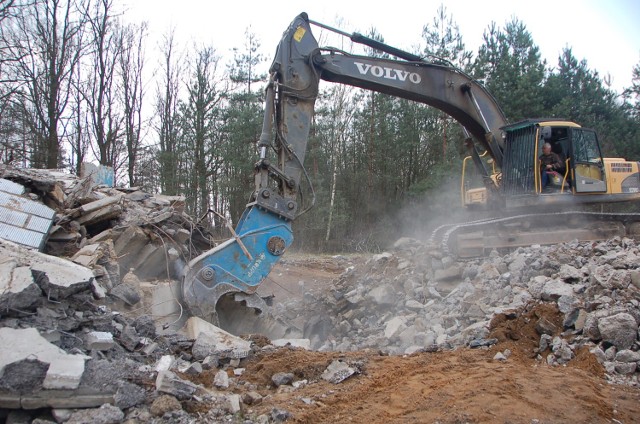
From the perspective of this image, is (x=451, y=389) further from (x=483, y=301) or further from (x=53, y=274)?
(x=53, y=274)

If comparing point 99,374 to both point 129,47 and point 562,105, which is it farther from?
point 129,47

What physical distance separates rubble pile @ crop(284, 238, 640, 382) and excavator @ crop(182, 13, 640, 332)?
90 centimetres

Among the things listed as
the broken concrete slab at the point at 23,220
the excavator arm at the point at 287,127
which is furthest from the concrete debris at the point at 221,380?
the broken concrete slab at the point at 23,220

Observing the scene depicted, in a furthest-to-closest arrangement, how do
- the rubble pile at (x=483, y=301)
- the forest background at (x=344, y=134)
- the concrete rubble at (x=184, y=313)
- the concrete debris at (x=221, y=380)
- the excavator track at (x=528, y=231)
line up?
the forest background at (x=344, y=134) < the excavator track at (x=528, y=231) < the rubble pile at (x=483, y=301) < the concrete debris at (x=221, y=380) < the concrete rubble at (x=184, y=313)

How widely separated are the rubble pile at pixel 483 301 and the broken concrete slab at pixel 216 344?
1.77m

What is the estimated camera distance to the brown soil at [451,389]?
3.02 m

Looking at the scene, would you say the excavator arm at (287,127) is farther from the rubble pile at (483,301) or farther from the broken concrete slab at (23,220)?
the broken concrete slab at (23,220)

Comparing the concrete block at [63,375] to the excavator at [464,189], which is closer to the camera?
the concrete block at [63,375]

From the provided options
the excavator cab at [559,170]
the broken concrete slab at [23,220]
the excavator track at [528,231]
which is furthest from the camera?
the excavator cab at [559,170]

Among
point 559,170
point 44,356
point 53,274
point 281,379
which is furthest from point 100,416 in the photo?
point 559,170

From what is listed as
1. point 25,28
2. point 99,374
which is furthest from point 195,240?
point 25,28

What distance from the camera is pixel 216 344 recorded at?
4.36m

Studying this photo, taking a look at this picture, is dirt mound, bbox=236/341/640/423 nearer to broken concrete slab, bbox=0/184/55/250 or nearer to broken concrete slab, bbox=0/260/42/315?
broken concrete slab, bbox=0/260/42/315

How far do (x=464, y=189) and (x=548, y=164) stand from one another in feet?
7.29
